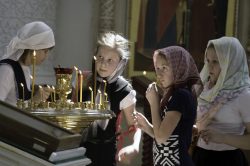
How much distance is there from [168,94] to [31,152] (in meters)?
1.45

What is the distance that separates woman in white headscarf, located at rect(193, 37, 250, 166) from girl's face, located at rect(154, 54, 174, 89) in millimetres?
356

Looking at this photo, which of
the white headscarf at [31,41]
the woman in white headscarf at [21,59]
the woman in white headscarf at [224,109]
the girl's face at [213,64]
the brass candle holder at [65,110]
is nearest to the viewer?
the brass candle holder at [65,110]

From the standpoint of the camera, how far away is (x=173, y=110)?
2652mm

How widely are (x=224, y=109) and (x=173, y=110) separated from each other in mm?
403

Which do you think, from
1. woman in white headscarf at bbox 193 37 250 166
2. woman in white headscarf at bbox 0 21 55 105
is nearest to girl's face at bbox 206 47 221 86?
woman in white headscarf at bbox 193 37 250 166

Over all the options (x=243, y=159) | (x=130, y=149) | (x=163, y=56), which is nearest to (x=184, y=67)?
(x=163, y=56)

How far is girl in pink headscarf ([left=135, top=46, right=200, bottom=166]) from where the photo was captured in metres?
2.66

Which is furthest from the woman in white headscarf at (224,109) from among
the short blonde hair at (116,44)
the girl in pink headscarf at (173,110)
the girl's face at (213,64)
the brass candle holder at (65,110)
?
the brass candle holder at (65,110)

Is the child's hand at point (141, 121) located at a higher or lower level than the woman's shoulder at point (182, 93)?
lower

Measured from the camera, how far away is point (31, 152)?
1389mm

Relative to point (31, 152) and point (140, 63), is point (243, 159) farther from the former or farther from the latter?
point (140, 63)

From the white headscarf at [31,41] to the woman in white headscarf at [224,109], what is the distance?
2.98 feet

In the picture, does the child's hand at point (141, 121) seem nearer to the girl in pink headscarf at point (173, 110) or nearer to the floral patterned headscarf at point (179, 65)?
the girl in pink headscarf at point (173, 110)

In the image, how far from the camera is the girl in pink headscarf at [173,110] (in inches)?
105
